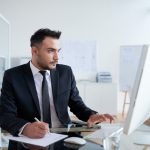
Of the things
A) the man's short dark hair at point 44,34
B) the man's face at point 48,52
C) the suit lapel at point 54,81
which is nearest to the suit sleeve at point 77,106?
the suit lapel at point 54,81

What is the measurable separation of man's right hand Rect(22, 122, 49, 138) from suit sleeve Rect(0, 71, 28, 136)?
7 cm

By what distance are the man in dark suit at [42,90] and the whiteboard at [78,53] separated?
11.3ft

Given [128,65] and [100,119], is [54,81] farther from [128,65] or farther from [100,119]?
[128,65]

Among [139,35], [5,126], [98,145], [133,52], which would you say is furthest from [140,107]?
[139,35]

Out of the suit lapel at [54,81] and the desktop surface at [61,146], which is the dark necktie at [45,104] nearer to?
the suit lapel at [54,81]

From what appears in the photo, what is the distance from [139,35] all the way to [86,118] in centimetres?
401

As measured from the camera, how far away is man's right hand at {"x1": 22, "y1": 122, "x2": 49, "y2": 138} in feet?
4.26

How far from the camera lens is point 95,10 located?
→ 17.6 feet

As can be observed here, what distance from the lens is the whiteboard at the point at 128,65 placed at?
5.15 metres

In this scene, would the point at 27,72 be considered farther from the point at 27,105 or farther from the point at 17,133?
the point at 17,133

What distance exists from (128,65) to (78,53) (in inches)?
41.8

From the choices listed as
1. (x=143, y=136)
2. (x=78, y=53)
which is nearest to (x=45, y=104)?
(x=143, y=136)

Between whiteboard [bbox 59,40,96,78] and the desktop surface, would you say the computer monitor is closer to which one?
the desktop surface

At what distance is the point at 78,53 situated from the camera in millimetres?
5375
